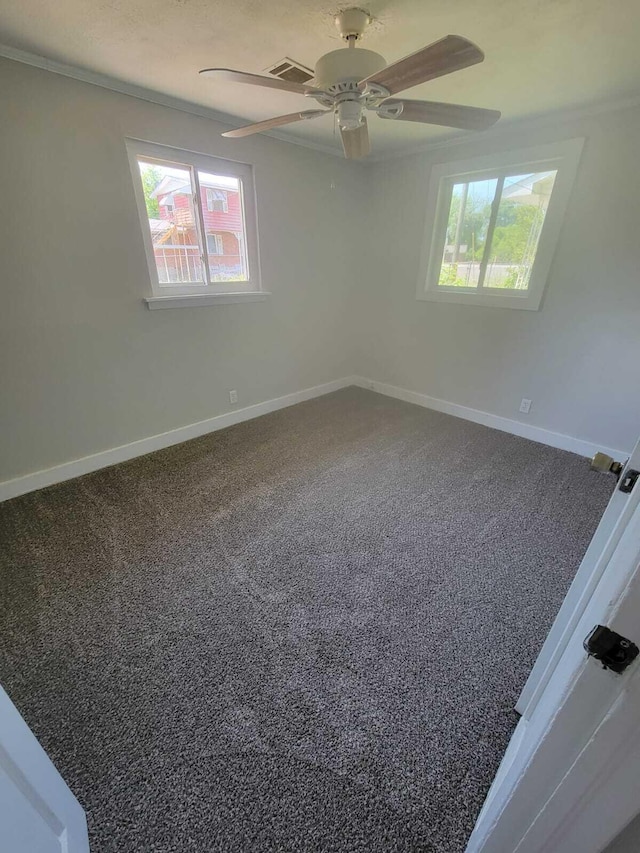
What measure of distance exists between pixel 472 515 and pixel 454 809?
139 cm

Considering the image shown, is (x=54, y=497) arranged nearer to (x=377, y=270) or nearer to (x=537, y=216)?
(x=377, y=270)

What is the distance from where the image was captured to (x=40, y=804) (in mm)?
725

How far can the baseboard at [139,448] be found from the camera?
2303mm

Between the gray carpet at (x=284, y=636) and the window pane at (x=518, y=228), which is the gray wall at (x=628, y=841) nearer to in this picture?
the gray carpet at (x=284, y=636)

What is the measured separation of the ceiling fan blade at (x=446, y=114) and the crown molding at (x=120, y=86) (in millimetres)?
1586

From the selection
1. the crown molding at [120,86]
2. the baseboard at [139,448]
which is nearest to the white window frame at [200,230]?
the crown molding at [120,86]

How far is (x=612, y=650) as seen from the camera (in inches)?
16.3

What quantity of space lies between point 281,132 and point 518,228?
79.6 inches

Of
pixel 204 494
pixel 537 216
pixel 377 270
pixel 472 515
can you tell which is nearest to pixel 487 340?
pixel 537 216

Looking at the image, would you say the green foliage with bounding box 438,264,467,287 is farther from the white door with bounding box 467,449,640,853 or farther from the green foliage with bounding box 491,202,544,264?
the white door with bounding box 467,449,640,853

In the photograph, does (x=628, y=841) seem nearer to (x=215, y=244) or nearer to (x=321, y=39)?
(x=321, y=39)

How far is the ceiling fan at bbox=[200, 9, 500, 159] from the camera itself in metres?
1.14

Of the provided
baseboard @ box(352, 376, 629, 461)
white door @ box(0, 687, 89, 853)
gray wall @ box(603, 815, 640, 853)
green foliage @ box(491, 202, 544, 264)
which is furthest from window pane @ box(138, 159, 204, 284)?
gray wall @ box(603, 815, 640, 853)

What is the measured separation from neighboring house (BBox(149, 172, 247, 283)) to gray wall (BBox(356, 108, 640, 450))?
5.13ft
